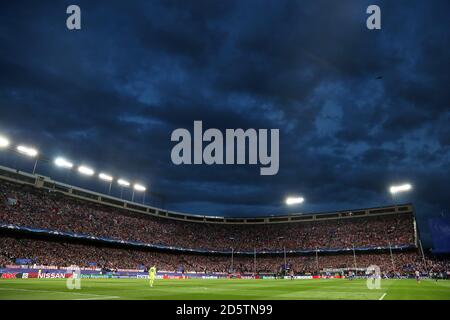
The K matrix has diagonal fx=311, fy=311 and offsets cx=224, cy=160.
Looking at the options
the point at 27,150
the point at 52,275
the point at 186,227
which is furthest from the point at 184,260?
the point at 52,275

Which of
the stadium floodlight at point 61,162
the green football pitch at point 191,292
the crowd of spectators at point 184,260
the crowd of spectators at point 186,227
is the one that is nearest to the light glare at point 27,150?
the stadium floodlight at point 61,162

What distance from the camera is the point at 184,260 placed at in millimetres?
91688

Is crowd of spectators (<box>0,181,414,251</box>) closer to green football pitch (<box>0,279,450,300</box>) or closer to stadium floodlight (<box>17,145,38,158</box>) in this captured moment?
stadium floodlight (<box>17,145,38,158</box>)

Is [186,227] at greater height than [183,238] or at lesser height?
greater

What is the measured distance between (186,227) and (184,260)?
15403 millimetres

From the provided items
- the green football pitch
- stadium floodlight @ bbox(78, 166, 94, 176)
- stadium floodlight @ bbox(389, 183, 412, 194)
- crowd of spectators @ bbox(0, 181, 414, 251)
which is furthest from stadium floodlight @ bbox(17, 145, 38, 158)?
stadium floodlight @ bbox(389, 183, 412, 194)

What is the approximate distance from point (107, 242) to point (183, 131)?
51402mm

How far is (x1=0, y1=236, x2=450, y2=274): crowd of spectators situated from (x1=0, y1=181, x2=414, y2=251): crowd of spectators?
3145 millimetres

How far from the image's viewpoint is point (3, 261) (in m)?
45.7

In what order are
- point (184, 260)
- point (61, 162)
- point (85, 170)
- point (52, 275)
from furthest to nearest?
point (184, 260), point (85, 170), point (61, 162), point (52, 275)

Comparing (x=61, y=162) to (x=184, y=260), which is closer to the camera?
(x=61, y=162)

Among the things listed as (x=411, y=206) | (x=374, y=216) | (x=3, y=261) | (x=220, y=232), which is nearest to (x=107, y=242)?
(x=3, y=261)

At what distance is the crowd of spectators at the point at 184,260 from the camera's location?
5516cm

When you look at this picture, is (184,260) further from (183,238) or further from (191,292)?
(191,292)
